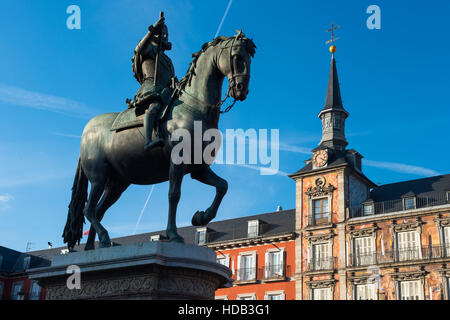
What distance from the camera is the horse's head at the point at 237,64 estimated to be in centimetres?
846

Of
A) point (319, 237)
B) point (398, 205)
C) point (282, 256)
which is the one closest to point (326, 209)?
point (319, 237)

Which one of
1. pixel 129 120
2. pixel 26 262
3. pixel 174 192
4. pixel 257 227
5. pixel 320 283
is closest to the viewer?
pixel 174 192

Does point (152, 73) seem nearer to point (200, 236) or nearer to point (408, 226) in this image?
point (408, 226)

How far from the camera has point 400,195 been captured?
1682 inches

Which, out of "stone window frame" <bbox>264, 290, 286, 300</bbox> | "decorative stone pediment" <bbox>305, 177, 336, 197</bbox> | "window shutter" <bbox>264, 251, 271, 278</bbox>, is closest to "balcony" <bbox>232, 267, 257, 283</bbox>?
"window shutter" <bbox>264, 251, 271, 278</bbox>

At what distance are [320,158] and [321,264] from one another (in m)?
8.25

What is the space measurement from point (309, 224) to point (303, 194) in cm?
258

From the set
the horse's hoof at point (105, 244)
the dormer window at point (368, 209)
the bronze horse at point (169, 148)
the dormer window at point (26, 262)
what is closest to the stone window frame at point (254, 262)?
the dormer window at point (368, 209)

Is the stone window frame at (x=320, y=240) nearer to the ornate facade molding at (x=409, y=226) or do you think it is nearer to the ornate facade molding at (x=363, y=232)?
the ornate facade molding at (x=363, y=232)

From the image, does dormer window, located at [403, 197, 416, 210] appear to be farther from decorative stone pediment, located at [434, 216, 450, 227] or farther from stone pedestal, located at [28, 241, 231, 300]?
stone pedestal, located at [28, 241, 231, 300]

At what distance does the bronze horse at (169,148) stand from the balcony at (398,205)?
112 feet

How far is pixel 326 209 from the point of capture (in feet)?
142

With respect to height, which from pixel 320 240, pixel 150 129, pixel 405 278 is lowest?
pixel 150 129
